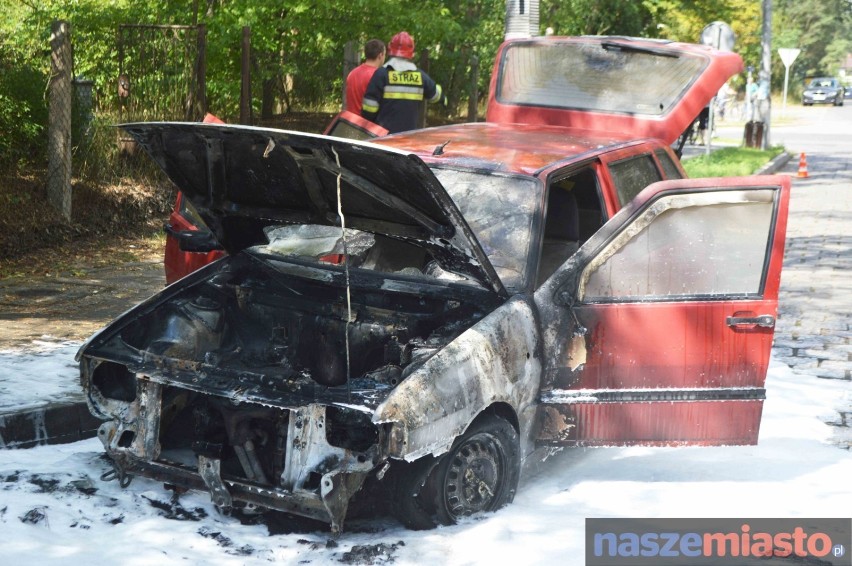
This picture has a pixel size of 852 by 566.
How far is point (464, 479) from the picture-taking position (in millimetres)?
4785

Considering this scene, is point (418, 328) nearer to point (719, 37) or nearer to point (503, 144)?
point (503, 144)

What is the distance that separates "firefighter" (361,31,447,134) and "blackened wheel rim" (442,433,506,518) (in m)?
5.64

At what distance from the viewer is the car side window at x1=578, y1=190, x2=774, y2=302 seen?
529 centimetres

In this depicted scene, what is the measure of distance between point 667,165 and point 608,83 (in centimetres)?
144

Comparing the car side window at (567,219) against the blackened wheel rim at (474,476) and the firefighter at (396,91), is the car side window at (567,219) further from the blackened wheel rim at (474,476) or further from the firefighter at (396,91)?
the firefighter at (396,91)

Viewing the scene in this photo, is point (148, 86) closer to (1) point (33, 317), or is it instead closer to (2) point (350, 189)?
(1) point (33, 317)

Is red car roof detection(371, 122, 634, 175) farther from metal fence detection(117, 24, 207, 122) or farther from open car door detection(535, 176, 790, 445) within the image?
metal fence detection(117, 24, 207, 122)

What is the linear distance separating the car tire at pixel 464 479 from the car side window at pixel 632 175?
1.91 m

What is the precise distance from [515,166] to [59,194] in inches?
260

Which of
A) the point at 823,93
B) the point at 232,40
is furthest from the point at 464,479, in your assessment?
the point at 823,93

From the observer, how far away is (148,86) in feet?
42.1

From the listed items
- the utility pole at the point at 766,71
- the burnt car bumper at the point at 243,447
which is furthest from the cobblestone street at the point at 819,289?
the utility pole at the point at 766,71

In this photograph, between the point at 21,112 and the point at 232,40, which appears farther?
the point at 232,40

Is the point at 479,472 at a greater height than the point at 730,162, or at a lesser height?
lesser
